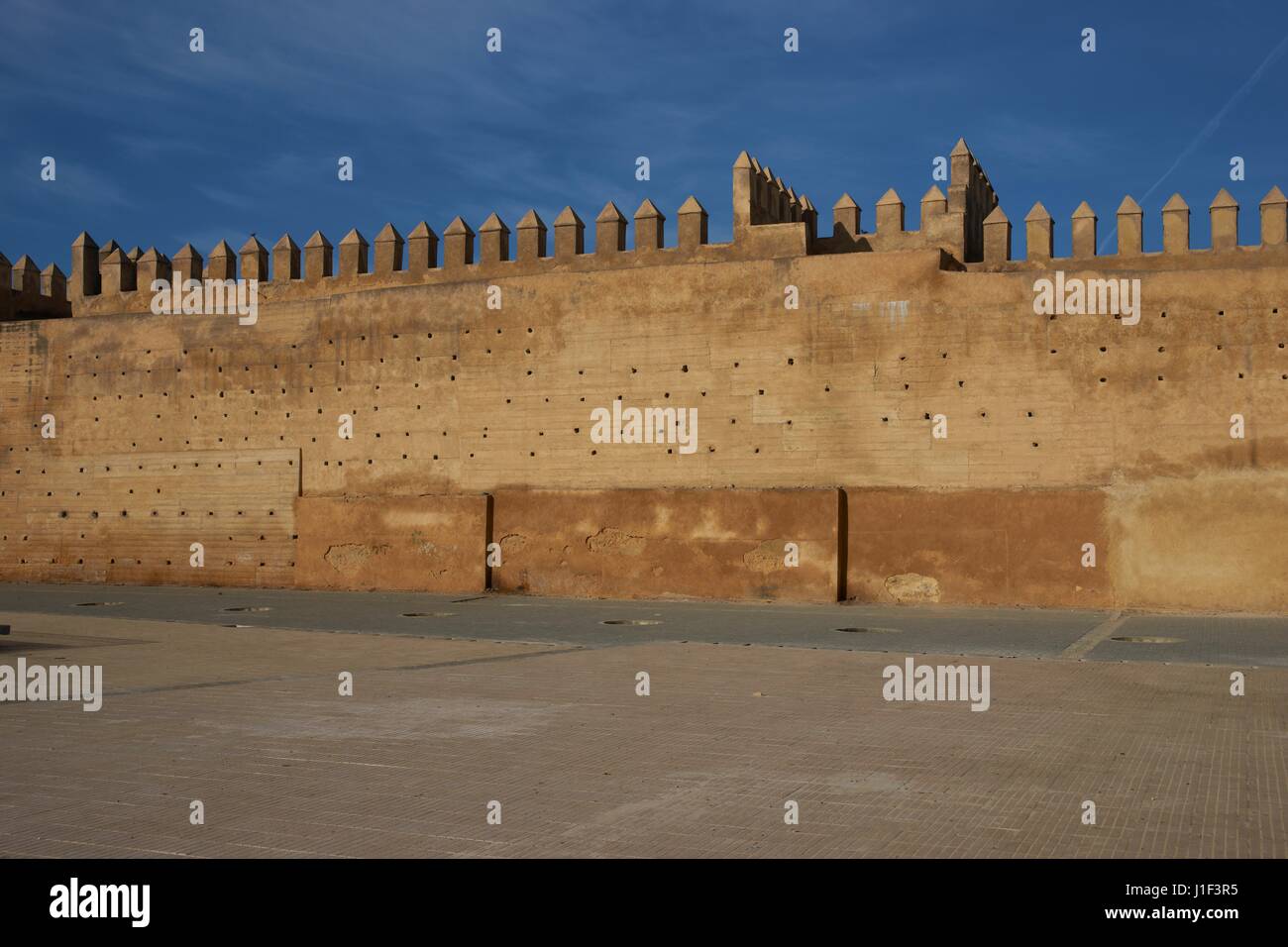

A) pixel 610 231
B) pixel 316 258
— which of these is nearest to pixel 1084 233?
pixel 610 231

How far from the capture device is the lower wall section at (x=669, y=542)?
16.4m

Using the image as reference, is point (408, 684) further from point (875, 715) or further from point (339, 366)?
point (339, 366)

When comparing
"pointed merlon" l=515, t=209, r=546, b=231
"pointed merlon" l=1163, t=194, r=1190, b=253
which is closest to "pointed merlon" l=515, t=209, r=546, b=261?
"pointed merlon" l=515, t=209, r=546, b=231

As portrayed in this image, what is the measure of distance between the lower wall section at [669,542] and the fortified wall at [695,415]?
0.04 m

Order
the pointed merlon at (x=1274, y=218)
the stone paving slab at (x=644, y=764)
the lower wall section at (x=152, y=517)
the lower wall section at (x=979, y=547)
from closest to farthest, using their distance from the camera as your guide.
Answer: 1. the stone paving slab at (x=644, y=764)
2. the lower wall section at (x=979, y=547)
3. the pointed merlon at (x=1274, y=218)
4. the lower wall section at (x=152, y=517)

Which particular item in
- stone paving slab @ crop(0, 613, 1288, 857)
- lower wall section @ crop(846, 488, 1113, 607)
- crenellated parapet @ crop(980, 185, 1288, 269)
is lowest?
stone paving slab @ crop(0, 613, 1288, 857)

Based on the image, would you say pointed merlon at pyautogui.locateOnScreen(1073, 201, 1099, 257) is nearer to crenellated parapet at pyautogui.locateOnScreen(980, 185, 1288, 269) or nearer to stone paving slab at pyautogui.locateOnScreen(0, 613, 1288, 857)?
crenellated parapet at pyautogui.locateOnScreen(980, 185, 1288, 269)

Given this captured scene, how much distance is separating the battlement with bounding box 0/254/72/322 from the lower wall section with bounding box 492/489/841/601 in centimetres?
1188

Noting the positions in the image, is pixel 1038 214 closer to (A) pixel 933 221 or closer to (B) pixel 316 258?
(A) pixel 933 221

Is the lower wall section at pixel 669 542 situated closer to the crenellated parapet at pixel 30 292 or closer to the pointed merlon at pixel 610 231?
the pointed merlon at pixel 610 231

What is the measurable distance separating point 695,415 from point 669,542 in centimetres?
185

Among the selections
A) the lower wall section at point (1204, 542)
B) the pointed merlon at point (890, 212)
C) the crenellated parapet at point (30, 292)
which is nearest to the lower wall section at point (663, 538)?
the lower wall section at point (1204, 542)

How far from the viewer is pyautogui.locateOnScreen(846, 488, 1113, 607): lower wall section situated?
15383 mm

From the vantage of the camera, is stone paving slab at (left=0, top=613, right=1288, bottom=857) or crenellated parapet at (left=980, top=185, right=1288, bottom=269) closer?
stone paving slab at (left=0, top=613, right=1288, bottom=857)
